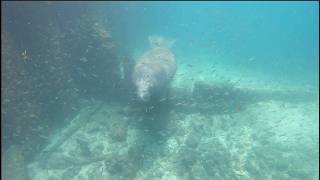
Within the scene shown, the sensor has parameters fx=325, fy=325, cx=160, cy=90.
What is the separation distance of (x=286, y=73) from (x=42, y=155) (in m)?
20.3

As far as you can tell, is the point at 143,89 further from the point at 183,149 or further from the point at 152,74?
the point at 183,149

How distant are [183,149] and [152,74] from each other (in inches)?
118

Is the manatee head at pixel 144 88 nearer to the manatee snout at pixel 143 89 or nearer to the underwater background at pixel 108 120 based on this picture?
the manatee snout at pixel 143 89

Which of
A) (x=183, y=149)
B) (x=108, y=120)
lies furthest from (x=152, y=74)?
(x=183, y=149)

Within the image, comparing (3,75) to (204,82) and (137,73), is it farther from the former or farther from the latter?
(204,82)

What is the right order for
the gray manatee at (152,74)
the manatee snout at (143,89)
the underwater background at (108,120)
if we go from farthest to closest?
the gray manatee at (152,74), the manatee snout at (143,89), the underwater background at (108,120)

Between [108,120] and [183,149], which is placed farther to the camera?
[108,120]

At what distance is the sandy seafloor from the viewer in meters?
9.72

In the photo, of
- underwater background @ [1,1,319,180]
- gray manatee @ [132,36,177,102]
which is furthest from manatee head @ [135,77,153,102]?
underwater background @ [1,1,319,180]

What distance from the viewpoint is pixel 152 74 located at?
1189 centimetres

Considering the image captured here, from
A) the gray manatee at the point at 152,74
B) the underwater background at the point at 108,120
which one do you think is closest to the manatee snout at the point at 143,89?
the gray manatee at the point at 152,74

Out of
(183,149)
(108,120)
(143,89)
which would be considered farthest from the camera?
(108,120)

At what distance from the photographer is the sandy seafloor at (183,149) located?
972cm

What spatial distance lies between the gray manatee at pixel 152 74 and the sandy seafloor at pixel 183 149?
122cm
